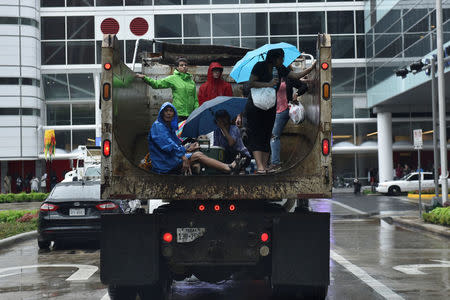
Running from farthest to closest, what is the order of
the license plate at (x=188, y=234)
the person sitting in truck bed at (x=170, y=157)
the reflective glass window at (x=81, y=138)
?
the reflective glass window at (x=81, y=138), the person sitting in truck bed at (x=170, y=157), the license plate at (x=188, y=234)

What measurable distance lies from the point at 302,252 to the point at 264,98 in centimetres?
182

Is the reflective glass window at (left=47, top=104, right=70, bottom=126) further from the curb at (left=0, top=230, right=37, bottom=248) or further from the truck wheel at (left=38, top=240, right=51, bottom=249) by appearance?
the truck wheel at (left=38, top=240, right=51, bottom=249)

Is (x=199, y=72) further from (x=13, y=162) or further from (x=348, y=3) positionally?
(x=13, y=162)

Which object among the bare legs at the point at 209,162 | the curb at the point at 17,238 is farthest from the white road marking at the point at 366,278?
the curb at the point at 17,238

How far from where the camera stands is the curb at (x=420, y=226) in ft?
52.4

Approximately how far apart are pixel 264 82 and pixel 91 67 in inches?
1476

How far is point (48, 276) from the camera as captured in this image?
1001cm

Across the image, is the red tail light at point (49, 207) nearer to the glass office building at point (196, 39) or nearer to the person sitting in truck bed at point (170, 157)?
the person sitting in truck bed at point (170, 157)

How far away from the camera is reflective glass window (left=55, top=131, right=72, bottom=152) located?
45.8 m

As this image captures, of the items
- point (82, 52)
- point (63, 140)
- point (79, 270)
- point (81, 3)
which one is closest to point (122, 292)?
point (79, 270)

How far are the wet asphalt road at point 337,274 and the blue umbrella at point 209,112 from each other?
2153mm

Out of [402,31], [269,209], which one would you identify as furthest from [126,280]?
[402,31]

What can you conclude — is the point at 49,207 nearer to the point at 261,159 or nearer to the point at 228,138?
the point at 228,138

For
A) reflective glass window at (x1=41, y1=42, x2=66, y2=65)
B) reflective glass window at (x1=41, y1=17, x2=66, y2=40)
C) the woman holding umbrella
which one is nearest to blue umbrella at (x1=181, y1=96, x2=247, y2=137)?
the woman holding umbrella
